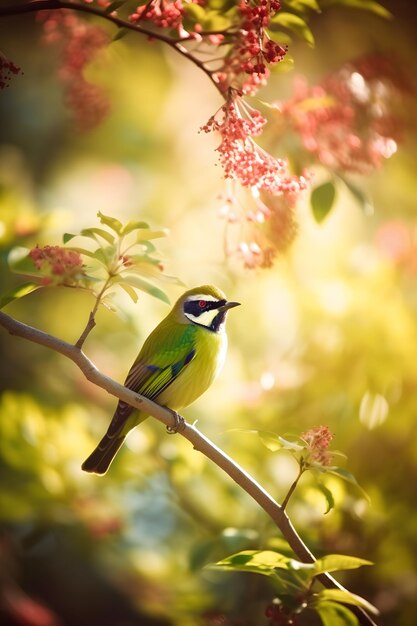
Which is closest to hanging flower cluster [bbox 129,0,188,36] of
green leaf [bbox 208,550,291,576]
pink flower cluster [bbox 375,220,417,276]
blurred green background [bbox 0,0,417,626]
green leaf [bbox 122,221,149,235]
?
green leaf [bbox 122,221,149,235]

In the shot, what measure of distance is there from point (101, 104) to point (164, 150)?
1.27 meters

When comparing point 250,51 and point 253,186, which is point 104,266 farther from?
point 250,51

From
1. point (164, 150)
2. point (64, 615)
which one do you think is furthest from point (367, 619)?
point (164, 150)

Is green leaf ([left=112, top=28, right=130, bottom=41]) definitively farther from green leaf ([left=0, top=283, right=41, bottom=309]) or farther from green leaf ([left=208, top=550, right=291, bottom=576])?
green leaf ([left=208, top=550, right=291, bottom=576])

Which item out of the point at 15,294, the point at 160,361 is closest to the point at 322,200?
the point at 160,361

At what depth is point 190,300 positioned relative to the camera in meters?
1.50

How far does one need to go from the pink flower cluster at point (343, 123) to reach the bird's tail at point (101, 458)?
76cm

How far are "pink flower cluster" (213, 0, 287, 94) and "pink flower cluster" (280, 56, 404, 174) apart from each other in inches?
15.5

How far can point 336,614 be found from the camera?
99cm

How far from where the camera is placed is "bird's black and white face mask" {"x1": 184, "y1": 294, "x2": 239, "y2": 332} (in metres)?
1.40

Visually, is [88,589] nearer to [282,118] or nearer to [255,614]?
[255,614]

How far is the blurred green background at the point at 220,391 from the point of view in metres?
1.83

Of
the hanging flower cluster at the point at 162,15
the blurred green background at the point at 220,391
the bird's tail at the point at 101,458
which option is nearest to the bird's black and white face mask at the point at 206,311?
the blurred green background at the point at 220,391

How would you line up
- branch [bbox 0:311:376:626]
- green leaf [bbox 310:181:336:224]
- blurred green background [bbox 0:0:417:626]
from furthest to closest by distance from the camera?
blurred green background [bbox 0:0:417:626], green leaf [bbox 310:181:336:224], branch [bbox 0:311:376:626]
